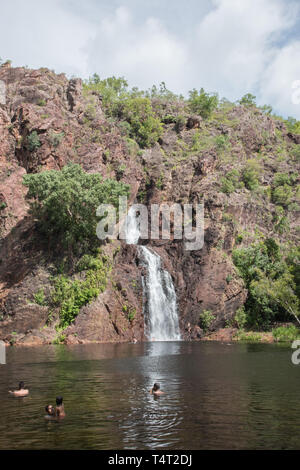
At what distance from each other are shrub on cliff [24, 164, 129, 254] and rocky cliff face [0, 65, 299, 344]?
329cm

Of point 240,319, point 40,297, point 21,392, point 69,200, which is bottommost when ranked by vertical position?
point 21,392

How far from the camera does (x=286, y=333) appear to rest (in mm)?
56656

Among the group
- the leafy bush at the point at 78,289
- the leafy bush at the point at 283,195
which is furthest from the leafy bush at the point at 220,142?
the leafy bush at the point at 78,289

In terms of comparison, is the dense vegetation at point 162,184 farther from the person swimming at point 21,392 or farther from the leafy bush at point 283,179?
the person swimming at point 21,392

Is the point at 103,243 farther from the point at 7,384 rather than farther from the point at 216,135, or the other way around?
the point at 216,135

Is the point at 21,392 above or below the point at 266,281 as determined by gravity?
below

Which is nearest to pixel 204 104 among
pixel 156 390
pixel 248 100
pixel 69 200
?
pixel 248 100

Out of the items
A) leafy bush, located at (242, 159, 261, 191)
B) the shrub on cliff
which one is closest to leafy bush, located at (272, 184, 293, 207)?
leafy bush, located at (242, 159, 261, 191)

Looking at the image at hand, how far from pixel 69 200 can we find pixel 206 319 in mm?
24676

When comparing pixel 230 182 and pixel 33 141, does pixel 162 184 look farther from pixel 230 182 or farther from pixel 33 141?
pixel 33 141

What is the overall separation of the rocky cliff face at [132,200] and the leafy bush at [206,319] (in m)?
0.68

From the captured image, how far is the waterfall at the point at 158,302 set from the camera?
57438 millimetres

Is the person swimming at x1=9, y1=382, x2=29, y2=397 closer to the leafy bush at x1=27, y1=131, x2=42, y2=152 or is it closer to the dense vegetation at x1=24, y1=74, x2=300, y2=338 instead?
the dense vegetation at x1=24, y1=74, x2=300, y2=338

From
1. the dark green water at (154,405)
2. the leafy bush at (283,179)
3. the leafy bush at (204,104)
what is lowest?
the dark green water at (154,405)
